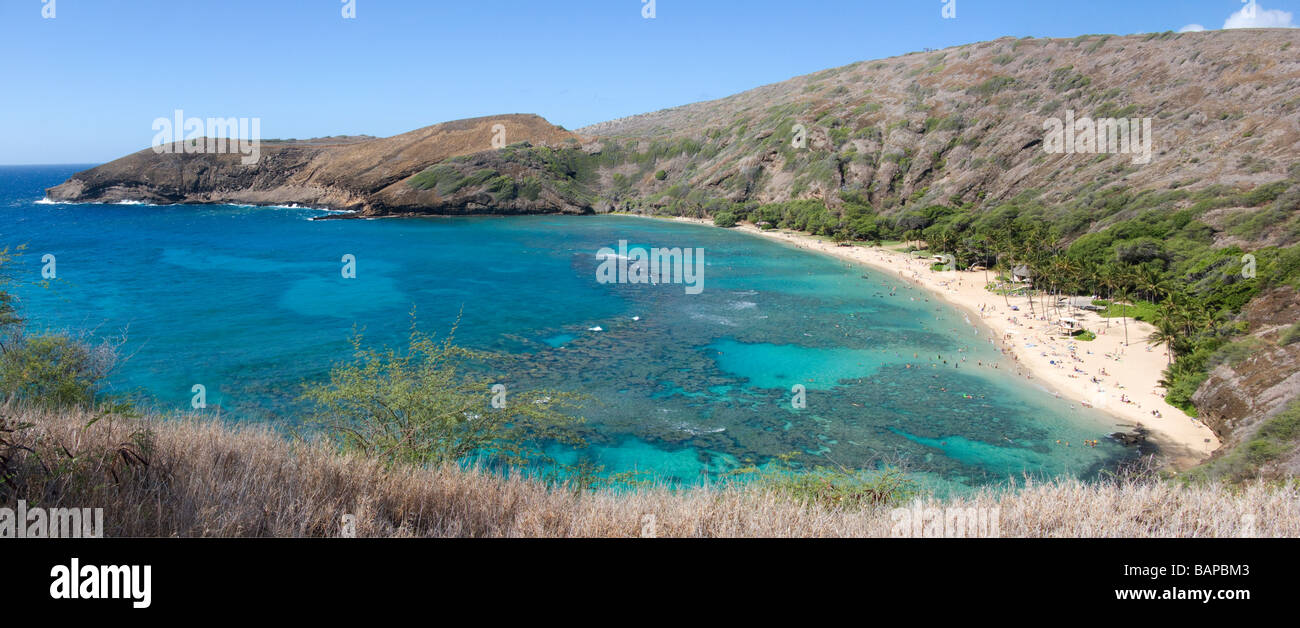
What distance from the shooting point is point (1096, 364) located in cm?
3559

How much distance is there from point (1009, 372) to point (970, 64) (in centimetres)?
10723

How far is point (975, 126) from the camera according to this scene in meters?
101

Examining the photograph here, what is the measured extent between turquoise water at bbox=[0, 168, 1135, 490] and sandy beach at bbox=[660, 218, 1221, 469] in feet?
5.82

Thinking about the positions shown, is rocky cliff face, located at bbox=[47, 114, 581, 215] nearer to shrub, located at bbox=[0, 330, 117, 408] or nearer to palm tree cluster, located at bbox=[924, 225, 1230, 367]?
palm tree cluster, located at bbox=[924, 225, 1230, 367]

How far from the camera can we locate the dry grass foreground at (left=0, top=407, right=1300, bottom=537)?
6.41 metres

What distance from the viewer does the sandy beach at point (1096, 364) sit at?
27058 mm

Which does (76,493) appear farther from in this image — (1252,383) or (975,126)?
(975,126)

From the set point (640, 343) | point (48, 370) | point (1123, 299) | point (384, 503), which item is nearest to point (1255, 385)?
point (1123, 299)

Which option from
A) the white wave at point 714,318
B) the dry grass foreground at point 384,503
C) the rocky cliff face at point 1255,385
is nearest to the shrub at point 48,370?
the dry grass foreground at point 384,503

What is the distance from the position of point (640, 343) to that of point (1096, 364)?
87.9 feet

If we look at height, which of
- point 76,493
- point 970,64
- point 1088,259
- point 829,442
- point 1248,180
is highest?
point 970,64

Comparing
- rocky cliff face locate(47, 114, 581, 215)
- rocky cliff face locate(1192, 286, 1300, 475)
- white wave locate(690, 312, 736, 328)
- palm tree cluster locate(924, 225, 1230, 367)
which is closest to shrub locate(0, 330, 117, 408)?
white wave locate(690, 312, 736, 328)

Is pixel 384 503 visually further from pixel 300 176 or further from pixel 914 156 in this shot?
pixel 300 176

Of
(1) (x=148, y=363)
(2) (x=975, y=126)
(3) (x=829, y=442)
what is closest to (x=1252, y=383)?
(3) (x=829, y=442)
